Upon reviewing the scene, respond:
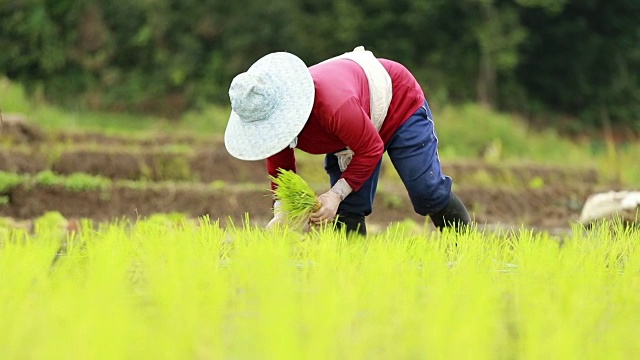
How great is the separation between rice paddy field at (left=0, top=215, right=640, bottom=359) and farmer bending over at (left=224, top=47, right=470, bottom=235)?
0.99 ft

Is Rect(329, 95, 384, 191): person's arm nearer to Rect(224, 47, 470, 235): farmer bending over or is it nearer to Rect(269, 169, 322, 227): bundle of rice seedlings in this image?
Rect(224, 47, 470, 235): farmer bending over

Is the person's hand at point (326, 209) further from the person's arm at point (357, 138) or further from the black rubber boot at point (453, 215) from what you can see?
the black rubber boot at point (453, 215)

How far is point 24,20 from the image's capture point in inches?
844

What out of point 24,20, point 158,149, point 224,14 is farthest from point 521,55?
point 158,149

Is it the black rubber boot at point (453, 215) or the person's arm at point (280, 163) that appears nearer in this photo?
the person's arm at point (280, 163)

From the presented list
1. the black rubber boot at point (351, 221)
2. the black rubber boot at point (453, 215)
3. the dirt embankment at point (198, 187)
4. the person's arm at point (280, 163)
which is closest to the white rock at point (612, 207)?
the dirt embankment at point (198, 187)

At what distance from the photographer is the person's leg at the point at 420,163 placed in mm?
4059

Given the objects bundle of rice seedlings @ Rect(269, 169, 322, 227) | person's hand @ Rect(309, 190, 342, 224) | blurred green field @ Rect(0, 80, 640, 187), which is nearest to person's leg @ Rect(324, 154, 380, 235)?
person's hand @ Rect(309, 190, 342, 224)

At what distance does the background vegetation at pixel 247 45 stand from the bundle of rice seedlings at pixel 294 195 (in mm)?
17071

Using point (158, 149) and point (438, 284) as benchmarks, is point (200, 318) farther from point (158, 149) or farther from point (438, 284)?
point (158, 149)

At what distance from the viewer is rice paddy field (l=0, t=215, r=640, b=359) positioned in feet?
7.10

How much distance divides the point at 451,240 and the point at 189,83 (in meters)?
18.1

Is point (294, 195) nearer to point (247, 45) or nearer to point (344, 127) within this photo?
point (344, 127)

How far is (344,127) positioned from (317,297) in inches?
42.2
